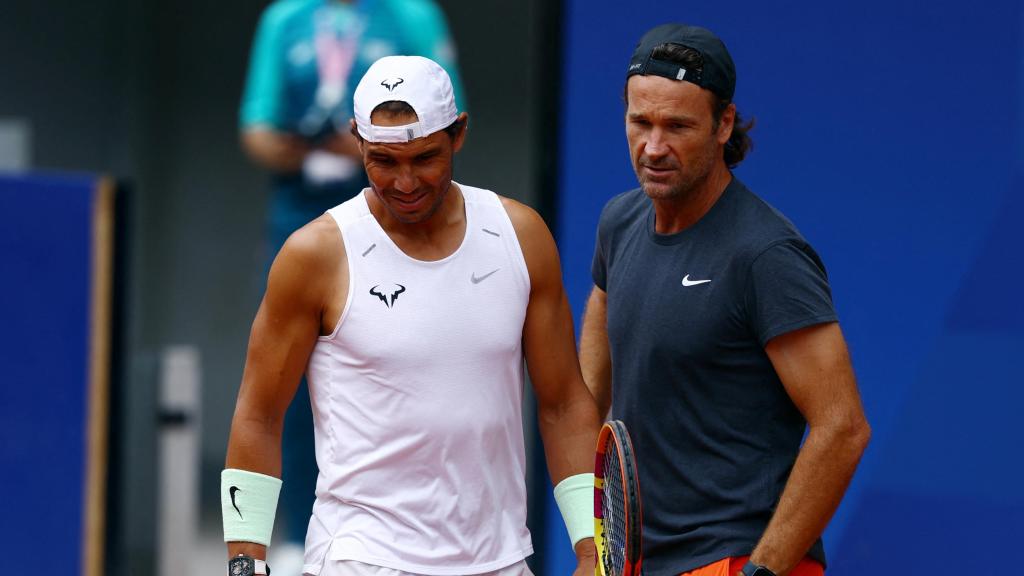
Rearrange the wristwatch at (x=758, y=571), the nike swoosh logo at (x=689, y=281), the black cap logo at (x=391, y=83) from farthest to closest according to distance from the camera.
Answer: the black cap logo at (x=391, y=83), the nike swoosh logo at (x=689, y=281), the wristwatch at (x=758, y=571)

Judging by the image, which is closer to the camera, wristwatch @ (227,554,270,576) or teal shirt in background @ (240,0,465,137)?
wristwatch @ (227,554,270,576)

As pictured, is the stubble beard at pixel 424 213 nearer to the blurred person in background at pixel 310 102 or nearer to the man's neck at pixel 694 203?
the man's neck at pixel 694 203

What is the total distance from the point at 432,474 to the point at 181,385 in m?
3.29

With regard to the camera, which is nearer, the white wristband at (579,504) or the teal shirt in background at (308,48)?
the white wristband at (579,504)

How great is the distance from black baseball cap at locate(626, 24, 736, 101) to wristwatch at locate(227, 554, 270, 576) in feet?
4.24

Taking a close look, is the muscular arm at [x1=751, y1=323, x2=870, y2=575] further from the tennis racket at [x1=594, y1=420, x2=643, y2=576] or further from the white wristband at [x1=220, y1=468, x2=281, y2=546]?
the white wristband at [x1=220, y1=468, x2=281, y2=546]

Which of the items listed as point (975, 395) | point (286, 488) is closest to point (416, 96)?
point (975, 395)

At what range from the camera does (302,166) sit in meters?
5.55

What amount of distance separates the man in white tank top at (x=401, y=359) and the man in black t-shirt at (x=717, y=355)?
28cm

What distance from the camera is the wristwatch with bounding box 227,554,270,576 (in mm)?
3402

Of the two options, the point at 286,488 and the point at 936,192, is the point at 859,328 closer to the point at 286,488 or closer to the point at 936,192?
the point at 936,192

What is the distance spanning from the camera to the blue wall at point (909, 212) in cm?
462

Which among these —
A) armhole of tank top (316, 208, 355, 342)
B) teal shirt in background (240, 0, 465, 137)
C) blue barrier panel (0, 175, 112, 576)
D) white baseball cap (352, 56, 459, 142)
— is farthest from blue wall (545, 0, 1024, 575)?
blue barrier panel (0, 175, 112, 576)

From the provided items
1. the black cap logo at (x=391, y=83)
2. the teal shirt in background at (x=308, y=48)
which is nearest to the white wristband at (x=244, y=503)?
the black cap logo at (x=391, y=83)
